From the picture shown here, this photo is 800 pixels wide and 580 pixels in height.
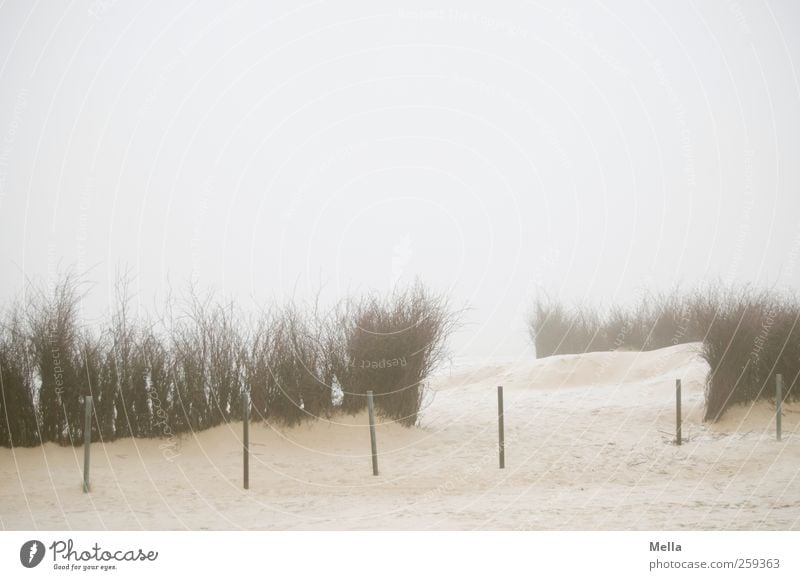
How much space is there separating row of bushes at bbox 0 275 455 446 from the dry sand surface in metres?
0.32

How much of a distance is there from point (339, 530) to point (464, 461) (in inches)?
158

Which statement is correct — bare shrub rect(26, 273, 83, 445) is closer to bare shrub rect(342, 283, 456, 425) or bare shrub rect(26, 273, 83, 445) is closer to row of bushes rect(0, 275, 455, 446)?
row of bushes rect(0, 275, 455, 446)

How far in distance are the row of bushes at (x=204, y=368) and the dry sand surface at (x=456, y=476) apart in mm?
320

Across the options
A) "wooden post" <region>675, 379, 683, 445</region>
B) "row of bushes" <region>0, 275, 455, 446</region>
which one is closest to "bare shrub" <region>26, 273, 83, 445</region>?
"row of bushes" <region>0, 275, 455, 446</region>

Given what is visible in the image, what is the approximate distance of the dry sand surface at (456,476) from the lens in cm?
825

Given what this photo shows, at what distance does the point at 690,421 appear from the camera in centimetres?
1362

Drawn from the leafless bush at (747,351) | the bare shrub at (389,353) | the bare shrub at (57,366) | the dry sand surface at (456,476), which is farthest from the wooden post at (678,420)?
the bare shrub at (57,366)

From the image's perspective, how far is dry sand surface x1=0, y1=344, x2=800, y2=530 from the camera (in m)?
8.25

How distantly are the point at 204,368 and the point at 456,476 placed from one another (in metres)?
4.26

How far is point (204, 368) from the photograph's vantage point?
12.0 metres

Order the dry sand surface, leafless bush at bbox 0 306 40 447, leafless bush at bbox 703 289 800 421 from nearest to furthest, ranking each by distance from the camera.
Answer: the dry sand surface → leafless bush at bbox 0 306 40 447 → leafless bush at bbox 703 289 800 421

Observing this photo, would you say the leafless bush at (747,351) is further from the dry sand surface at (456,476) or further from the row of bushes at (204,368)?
the row of bushes at (204,368)

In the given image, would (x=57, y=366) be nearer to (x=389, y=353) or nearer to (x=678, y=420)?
(x=389, y=353)
